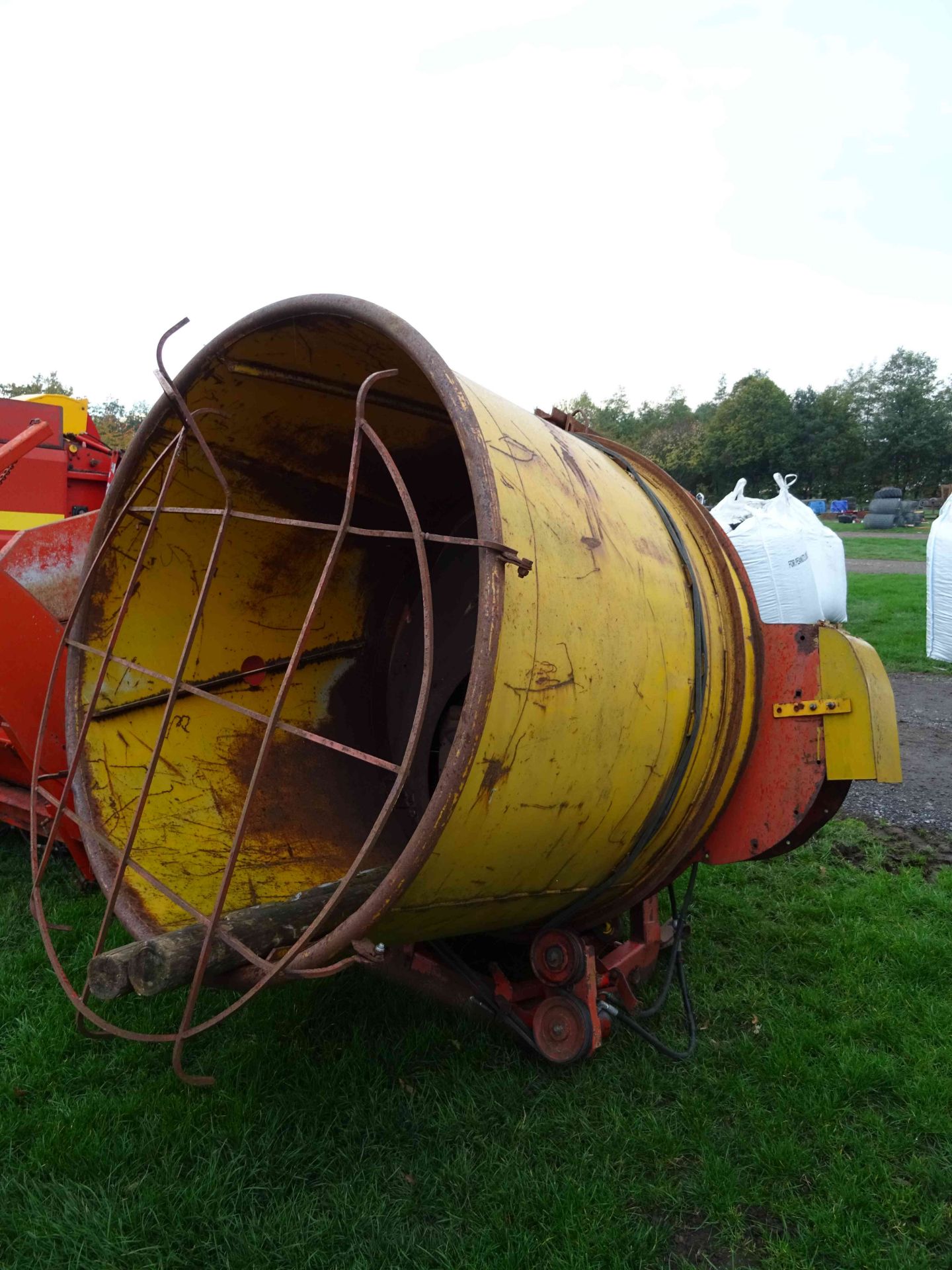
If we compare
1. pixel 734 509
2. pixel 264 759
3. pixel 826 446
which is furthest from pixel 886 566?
pixel 826 446

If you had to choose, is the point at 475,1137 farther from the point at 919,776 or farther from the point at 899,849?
the point at 919,776

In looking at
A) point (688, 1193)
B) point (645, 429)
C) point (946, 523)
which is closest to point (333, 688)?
point (688, 1193)

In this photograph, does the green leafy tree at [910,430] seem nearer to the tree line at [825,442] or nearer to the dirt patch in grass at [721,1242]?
the tree line at [825,442]

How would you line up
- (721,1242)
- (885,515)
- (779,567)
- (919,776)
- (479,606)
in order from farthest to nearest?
1. (885,515)
2. (779,567)
3. (919,776)
4. (721,1242)
5. (479,606)

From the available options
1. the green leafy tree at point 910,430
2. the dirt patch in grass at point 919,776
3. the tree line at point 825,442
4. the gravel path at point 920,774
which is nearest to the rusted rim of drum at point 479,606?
the dirt patch in grass at point 919,776

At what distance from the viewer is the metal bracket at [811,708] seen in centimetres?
240

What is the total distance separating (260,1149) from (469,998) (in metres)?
0.61

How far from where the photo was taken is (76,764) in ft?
8.12

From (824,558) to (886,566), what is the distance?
9.09m

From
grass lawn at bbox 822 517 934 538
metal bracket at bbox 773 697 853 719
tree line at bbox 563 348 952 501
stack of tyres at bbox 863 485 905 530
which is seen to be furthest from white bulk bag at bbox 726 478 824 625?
tree line at bbox 563 348 952 501

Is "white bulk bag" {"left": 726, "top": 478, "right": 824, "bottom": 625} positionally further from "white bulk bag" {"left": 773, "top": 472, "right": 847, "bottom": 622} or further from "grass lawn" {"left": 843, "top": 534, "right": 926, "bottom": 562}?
"grass lawn" {"left": 843, "top": 534, "right": 926, "bottom": 562}

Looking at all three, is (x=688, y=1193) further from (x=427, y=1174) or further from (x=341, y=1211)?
(x=341, y=1211)

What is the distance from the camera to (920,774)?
4922 mm

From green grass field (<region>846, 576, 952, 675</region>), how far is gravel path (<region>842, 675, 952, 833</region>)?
43 cm
